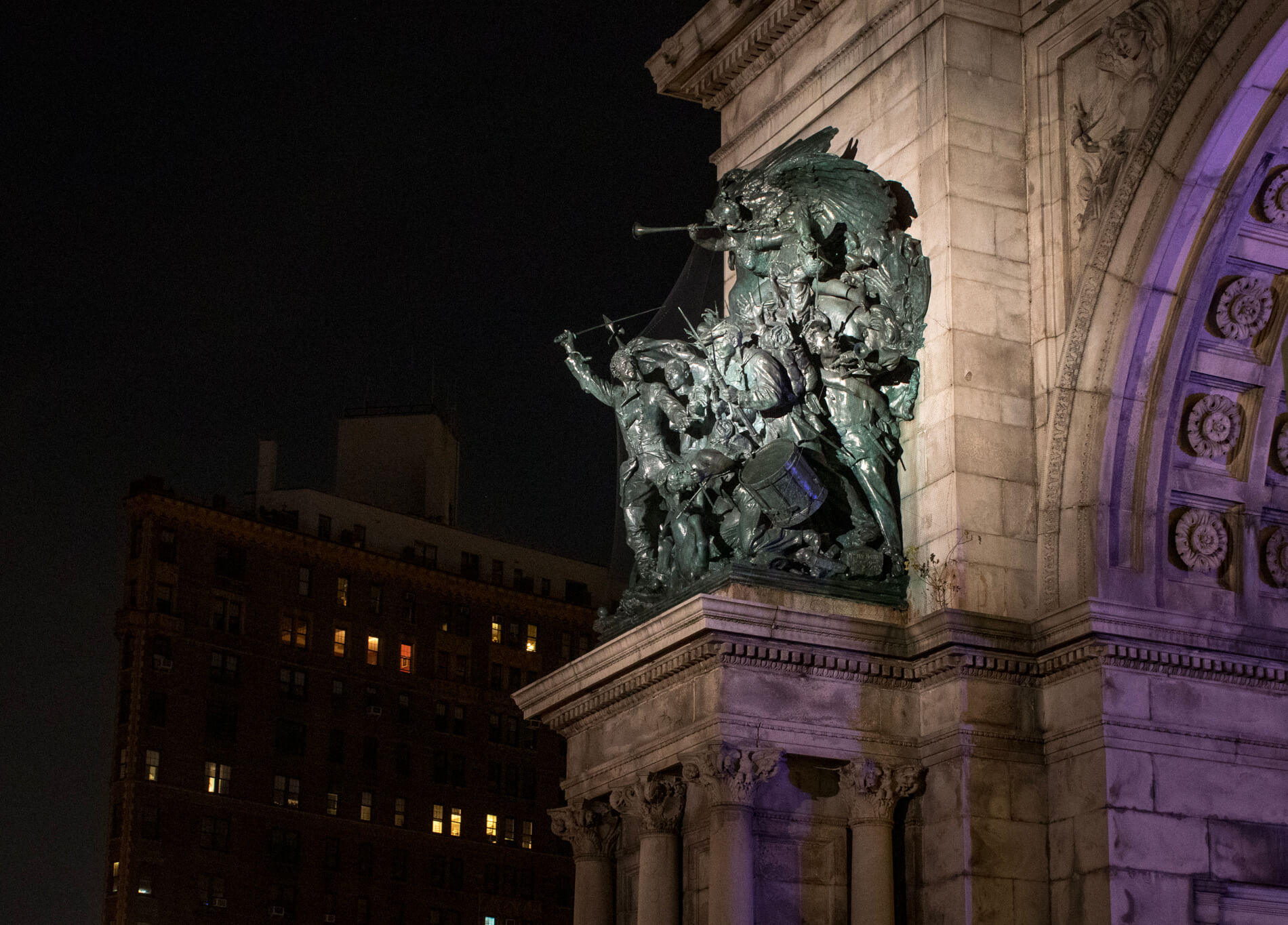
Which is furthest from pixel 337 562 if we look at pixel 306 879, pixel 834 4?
pixel 834 4

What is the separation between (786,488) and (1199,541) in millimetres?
4880

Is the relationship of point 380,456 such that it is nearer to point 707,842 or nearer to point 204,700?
point 204,700

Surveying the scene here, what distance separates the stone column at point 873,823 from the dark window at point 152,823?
85063 mm

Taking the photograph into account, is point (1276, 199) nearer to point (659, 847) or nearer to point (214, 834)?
point (659, 847)

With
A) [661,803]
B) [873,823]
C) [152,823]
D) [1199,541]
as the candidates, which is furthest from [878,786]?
[152,823]

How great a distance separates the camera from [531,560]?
406ft

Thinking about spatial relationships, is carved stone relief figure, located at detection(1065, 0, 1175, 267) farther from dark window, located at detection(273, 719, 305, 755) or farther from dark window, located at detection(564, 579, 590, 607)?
dark window, located at detection(564, 579, 590, 607)

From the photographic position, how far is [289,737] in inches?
4333

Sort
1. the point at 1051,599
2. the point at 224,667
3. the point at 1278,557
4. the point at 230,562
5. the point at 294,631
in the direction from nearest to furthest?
1. the point at 1051,599
2. the point at 1278,557
3. the point at 224,667
4. the point at 230,562
5. the point at 294,631

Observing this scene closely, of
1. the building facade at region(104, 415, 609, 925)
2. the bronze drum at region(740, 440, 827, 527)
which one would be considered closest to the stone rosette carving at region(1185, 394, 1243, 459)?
the bronze drum at region(740, 440, 827, 527)

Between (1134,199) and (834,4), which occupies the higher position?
(834,4)

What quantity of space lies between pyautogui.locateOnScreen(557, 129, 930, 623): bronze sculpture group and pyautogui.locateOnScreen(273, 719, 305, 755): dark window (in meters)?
85.1

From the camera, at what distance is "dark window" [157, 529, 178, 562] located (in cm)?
10806

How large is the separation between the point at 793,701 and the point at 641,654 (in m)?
2.05
